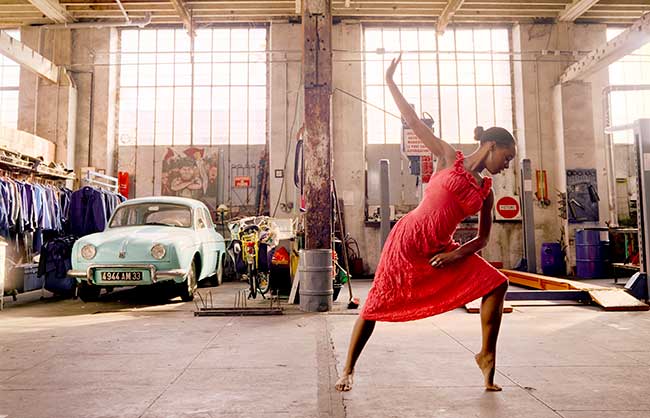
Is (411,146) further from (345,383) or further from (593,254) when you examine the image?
(593,254)

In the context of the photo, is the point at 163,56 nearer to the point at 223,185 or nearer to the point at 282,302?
the point at 223,185

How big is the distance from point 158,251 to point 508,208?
30.5 feet

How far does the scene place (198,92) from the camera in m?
12.3

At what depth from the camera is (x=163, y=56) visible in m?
12.4

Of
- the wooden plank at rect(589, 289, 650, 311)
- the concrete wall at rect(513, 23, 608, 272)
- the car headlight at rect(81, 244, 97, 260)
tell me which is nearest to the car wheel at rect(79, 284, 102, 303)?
the car headlight at rect(81, 244, 97, 260)

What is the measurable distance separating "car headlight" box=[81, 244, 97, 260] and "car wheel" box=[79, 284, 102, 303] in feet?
2.90

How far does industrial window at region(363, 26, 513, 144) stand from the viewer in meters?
12.4

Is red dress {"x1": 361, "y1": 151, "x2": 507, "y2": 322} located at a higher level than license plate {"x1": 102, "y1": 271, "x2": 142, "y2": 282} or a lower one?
higher

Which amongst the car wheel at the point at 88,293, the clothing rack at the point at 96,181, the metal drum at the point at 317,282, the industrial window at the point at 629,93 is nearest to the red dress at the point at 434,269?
the metal drum at the point at 317,282

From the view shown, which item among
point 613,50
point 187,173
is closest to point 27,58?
point 187,173

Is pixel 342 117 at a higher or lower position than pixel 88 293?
higher

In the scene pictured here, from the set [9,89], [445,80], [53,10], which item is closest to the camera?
[53,10]

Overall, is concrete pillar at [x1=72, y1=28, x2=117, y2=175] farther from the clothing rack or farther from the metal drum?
the metal drum

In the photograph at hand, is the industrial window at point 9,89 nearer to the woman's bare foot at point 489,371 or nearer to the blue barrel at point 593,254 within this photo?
the woman's bare foot at point 489,371
